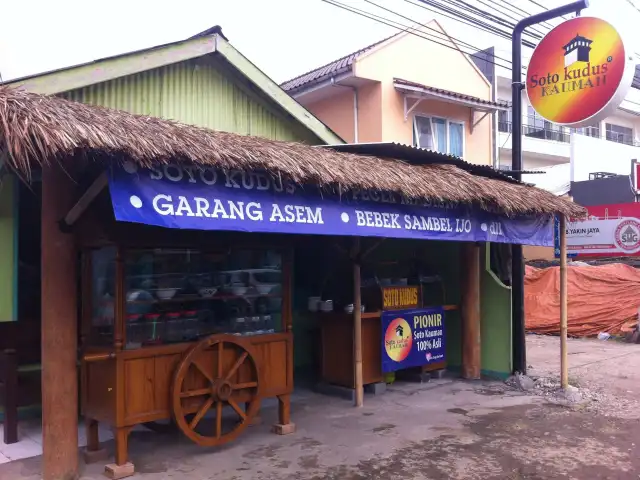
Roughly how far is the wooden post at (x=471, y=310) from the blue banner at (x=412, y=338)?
1.42ft

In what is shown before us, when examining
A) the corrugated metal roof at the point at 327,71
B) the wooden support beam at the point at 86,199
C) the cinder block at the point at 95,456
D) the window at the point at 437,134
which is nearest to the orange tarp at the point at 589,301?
the window at the point at 437,134

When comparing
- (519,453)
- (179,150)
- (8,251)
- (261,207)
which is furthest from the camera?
(8,251)

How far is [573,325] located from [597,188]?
24.5 feet

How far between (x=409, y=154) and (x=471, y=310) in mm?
3214

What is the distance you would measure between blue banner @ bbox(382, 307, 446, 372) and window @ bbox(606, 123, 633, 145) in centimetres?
2650

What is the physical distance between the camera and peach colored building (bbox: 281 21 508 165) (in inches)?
603

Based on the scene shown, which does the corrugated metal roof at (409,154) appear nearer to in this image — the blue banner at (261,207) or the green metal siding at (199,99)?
the blue banner at (261,207)

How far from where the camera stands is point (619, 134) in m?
31.9

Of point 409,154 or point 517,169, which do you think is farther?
point 517,169

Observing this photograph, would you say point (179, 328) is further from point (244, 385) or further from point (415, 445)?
point (415, 445)

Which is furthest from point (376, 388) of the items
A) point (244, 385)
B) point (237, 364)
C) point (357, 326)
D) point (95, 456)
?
point (95, 456)

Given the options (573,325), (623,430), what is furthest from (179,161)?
(573,325)

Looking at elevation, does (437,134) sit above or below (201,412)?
above

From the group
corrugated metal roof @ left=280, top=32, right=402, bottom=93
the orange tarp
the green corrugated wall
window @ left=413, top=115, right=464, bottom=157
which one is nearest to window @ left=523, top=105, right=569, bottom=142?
window @ left=413, top=115, right=464, bottom=157
